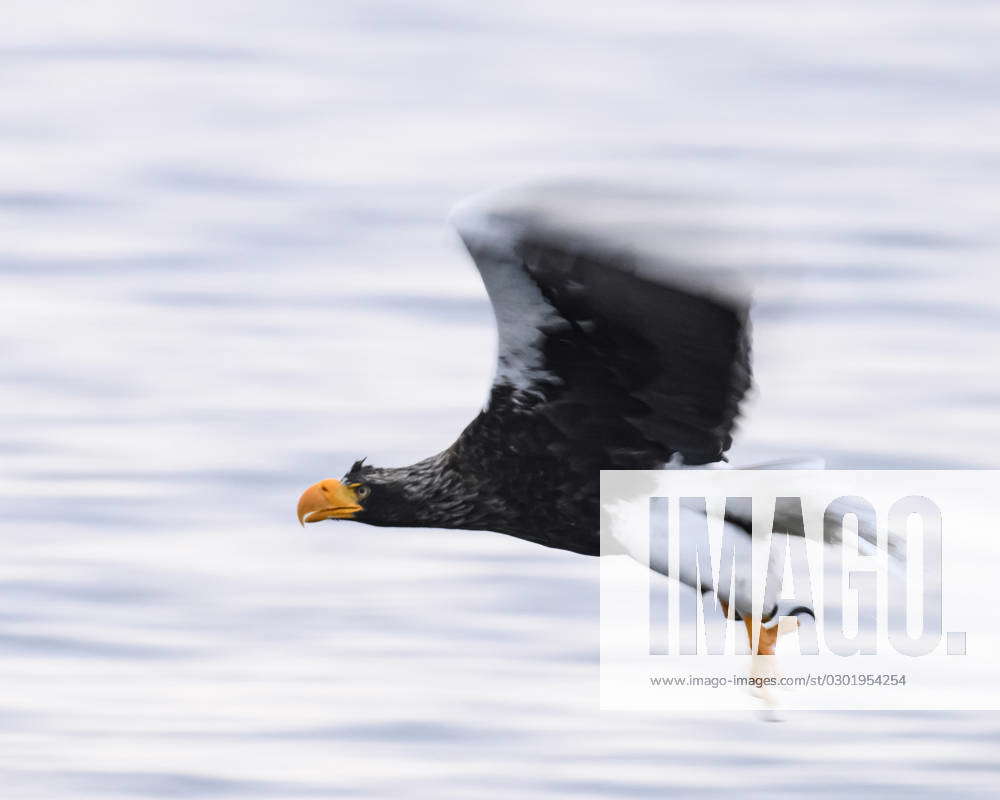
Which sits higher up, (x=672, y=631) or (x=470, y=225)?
(x=470, y=225)

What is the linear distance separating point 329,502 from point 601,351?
4.59ft

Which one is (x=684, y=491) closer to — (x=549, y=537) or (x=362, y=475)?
(x=549, y=537)

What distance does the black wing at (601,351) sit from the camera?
8.25m

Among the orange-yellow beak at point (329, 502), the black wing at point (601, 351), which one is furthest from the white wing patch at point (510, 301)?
the orange-yellow beak at point (329, 502)

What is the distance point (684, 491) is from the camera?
30.9 feet

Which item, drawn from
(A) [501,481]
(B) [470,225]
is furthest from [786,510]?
(B) [470,225]

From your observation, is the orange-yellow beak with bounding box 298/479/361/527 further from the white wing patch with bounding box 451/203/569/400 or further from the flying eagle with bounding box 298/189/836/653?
the white wing patch with bounding box 451/203/569/400

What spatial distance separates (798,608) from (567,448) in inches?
39.5

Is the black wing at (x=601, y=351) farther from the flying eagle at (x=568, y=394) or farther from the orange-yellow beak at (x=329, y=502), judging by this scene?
the orange-yellow beak at (x=329, y=502)

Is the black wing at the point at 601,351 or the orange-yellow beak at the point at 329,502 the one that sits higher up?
the black wing at the point at 601,351

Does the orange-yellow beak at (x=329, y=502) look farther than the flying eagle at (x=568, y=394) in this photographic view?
Yes

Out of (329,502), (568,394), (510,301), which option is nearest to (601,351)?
(568,394)

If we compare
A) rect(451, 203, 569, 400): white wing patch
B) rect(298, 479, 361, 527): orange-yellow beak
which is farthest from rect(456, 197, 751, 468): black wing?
rect(298, 479, 361, 527): orange-yellow beak

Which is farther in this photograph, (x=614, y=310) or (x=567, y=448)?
(x=567, y=448)
